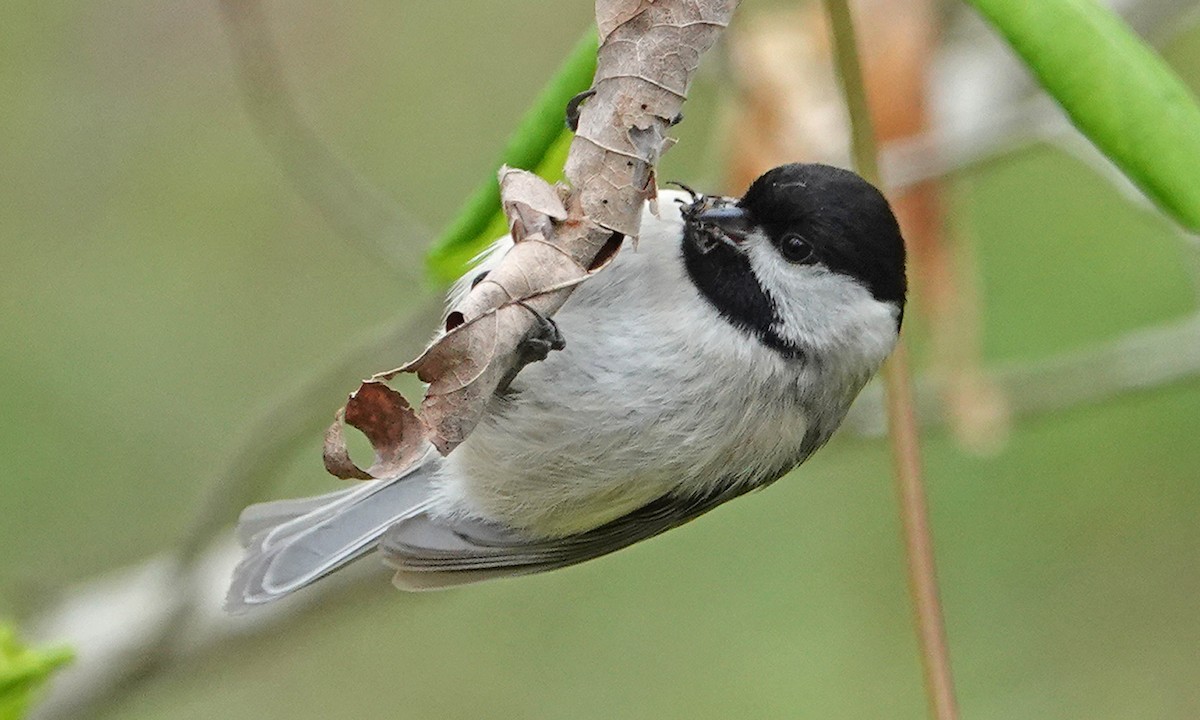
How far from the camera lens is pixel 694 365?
2.14 metres

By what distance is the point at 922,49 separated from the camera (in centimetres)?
307

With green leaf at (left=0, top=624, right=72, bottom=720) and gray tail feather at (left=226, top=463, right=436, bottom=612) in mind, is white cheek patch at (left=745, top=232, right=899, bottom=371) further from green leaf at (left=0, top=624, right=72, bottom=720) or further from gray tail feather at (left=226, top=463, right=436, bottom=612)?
green leaf at (left=0, top=624, right=72, bottom=720)

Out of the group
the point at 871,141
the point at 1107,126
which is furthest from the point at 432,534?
the point at 1107,126

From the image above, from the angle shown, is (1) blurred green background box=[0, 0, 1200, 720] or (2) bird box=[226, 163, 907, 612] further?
(1) blurred green background box=[0, 0, 1200, 720]

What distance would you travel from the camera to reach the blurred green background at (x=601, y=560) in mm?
5254

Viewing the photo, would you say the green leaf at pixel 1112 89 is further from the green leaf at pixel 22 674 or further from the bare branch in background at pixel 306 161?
the bare branch in background at pixel 306 161

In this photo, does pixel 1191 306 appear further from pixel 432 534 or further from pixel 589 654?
pixel 432 534

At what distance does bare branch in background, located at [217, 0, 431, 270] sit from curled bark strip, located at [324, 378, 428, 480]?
1821 mm

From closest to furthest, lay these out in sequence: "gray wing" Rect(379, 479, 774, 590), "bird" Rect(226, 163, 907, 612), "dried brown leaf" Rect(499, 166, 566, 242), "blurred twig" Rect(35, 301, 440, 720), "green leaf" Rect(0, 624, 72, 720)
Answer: "dried brown leaf" Rect(499, 166, 566, 242)
"green leaf" Rect(0, 624, 72, 720)
"bird" Rect(226, 163, 907, 612)
"gray wing" Rect(379, 479, 774, 590)
"blurred twig" Rect(35, 301, 440, 720)

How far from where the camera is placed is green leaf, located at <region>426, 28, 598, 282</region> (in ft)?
5.72

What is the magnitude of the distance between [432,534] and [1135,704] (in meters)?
3.63

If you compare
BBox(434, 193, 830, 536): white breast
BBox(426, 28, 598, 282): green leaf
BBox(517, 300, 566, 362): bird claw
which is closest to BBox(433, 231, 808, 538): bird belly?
BBox(434, 193, 830, 536): white breast

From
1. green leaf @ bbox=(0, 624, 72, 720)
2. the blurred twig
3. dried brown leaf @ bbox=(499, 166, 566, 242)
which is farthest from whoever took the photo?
the blurred twig

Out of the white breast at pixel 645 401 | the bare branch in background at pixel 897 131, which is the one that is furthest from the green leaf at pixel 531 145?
the bare branch in background at pixel 897 131
